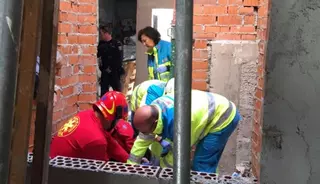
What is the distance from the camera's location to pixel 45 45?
130cm

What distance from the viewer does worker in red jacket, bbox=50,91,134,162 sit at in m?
2.66

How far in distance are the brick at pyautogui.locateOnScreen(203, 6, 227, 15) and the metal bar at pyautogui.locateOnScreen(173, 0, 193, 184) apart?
279 centimetres

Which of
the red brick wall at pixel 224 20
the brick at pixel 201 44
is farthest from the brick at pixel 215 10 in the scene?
the brick at pixel 201 44

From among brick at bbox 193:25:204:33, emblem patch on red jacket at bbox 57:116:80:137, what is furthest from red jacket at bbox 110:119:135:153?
brick at bbox 193:25:204:33

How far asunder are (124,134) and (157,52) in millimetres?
2096

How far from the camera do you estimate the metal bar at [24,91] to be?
1.05 meters

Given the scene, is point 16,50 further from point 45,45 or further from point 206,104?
point 206,104

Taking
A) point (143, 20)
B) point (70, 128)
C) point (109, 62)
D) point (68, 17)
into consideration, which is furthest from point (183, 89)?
point (109, 62)

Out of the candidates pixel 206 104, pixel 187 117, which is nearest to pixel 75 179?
pixel 187 117

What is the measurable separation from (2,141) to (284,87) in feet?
2.85

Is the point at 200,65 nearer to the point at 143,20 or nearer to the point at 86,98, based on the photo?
the point at 86,98

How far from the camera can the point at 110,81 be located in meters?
6.53

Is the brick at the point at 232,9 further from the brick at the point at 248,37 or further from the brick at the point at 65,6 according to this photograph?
the brick at the point at 65,6

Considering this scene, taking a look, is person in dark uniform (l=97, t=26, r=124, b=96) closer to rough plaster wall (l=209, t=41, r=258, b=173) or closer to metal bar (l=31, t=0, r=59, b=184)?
rough plaster wall (l=209, t=41, r=258, b=173)
